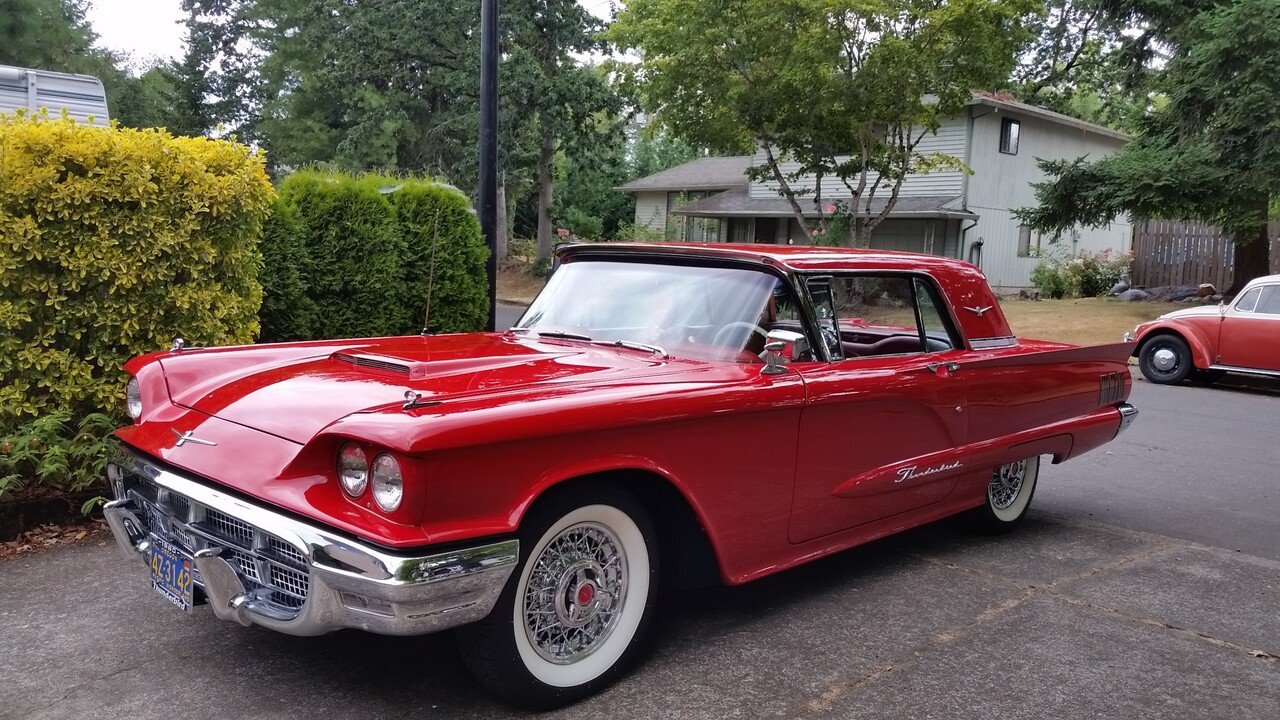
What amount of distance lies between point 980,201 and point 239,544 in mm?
25898

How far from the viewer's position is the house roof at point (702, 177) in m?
34.6

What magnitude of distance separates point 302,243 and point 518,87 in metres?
19.3

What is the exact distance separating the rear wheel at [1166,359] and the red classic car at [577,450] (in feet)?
30.5

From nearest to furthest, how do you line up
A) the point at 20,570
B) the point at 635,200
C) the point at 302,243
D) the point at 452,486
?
the point at 452,486
the point at 20,570
the point at 302,243
the point at 635,200

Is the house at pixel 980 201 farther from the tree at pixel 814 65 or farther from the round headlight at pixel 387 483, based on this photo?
the round headlight at pixel 387 483

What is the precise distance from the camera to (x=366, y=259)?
7.83 m

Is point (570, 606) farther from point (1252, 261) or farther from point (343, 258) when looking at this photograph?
point (1252, 261)

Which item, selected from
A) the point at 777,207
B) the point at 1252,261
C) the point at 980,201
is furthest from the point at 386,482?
the point at 777,207

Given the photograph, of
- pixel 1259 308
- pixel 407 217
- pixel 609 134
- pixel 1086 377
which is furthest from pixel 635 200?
pixel 1086 377

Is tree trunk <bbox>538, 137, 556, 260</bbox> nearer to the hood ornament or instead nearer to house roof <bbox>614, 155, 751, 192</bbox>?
house roof <bbox>614, 155, 751, 192</bbox>

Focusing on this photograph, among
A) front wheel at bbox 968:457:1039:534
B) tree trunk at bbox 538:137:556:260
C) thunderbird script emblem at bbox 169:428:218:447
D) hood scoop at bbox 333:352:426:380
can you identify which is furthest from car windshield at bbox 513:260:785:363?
tree trunk at bbox 538:137:556:260

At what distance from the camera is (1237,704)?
3336mm

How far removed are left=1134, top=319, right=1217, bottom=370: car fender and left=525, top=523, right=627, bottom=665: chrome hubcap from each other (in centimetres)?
1187

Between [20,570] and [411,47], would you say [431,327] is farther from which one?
[411,47]
